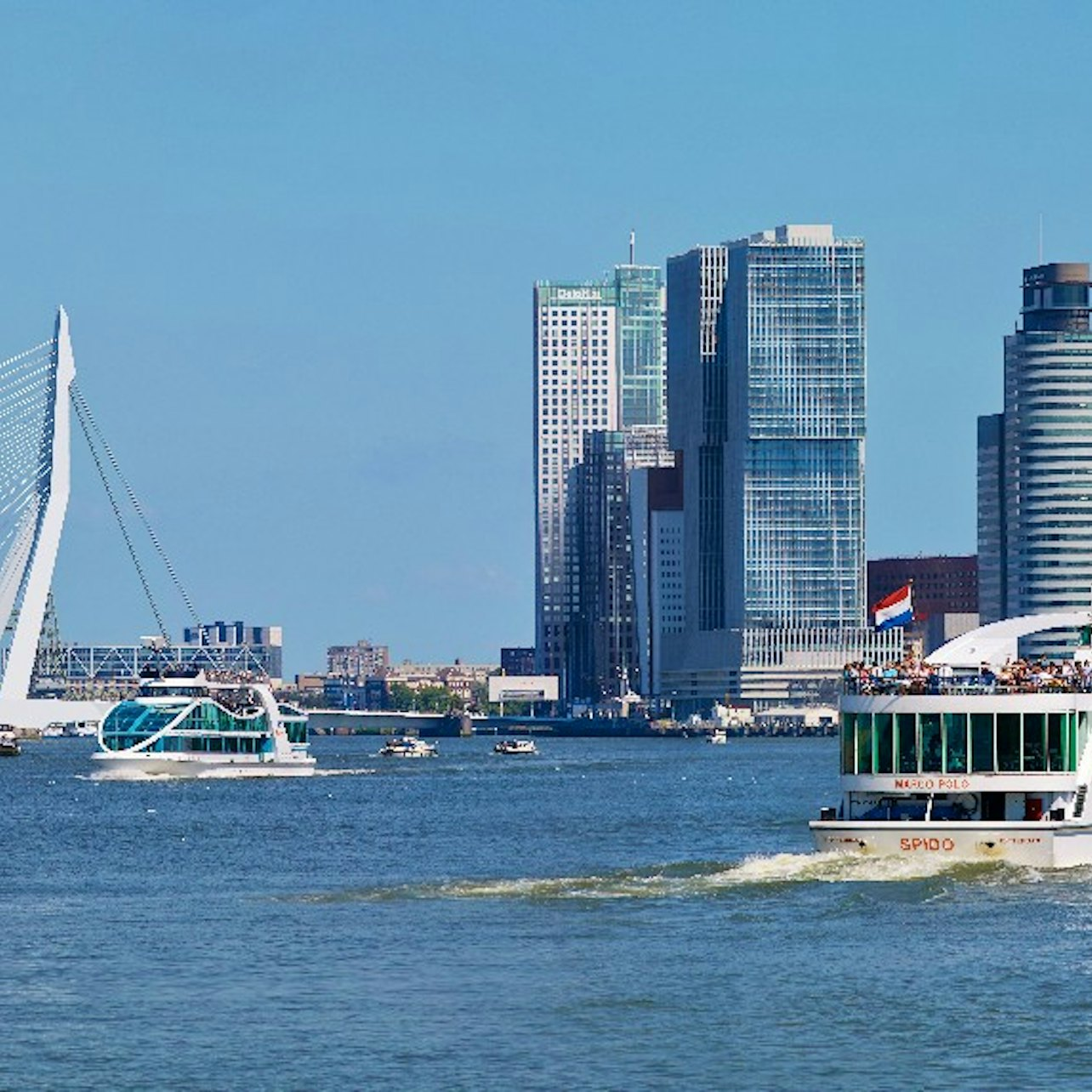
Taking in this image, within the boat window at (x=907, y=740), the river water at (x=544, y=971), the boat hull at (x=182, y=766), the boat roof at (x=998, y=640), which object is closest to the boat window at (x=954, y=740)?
the boat window at (x=907, y=740)

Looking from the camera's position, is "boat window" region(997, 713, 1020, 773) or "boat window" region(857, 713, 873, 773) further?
"boat window" region(857, 713, 873, 773)

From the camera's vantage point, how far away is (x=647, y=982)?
165 feet

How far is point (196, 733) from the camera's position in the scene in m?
154

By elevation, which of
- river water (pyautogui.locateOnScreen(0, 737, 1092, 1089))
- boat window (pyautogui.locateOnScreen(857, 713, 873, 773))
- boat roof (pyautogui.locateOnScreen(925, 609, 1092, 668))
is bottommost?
river water (pyautogui.locateOnScreen(0, 737, 1092, 1089))

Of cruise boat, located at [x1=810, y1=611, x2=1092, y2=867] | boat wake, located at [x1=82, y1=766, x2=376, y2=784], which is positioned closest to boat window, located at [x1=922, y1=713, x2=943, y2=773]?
cruise boat, located at [x1=810, y1=611, x2=1092, y2=867]

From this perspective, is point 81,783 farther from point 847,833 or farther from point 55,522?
point 847,833

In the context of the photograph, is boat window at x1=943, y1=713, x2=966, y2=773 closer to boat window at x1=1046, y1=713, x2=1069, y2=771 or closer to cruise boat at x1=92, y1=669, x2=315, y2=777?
boat window at x1=1046, y1=713, x2=1069, y2=771

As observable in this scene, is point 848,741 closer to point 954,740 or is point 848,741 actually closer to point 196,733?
point 954,740

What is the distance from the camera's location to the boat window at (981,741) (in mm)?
63344

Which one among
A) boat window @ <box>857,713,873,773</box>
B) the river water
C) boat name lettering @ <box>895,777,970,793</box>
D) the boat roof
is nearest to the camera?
the river water

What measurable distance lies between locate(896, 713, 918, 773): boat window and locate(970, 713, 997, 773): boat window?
1.05m

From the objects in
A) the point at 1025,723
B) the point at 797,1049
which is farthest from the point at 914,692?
the point at 797,1049

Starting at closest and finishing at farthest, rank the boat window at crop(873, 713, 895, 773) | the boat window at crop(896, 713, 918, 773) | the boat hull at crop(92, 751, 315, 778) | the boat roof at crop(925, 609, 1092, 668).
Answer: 1. the boat window at crop(896, 713, 918, 773)
2. the boat window at crop(873, 713, 895, 773)
3. the boat roof at crop(925, 609, 1092, 668)
4. the boat hull at crop(92, 751, 315, 778)

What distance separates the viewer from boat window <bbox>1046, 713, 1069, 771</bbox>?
63312 millimetres
